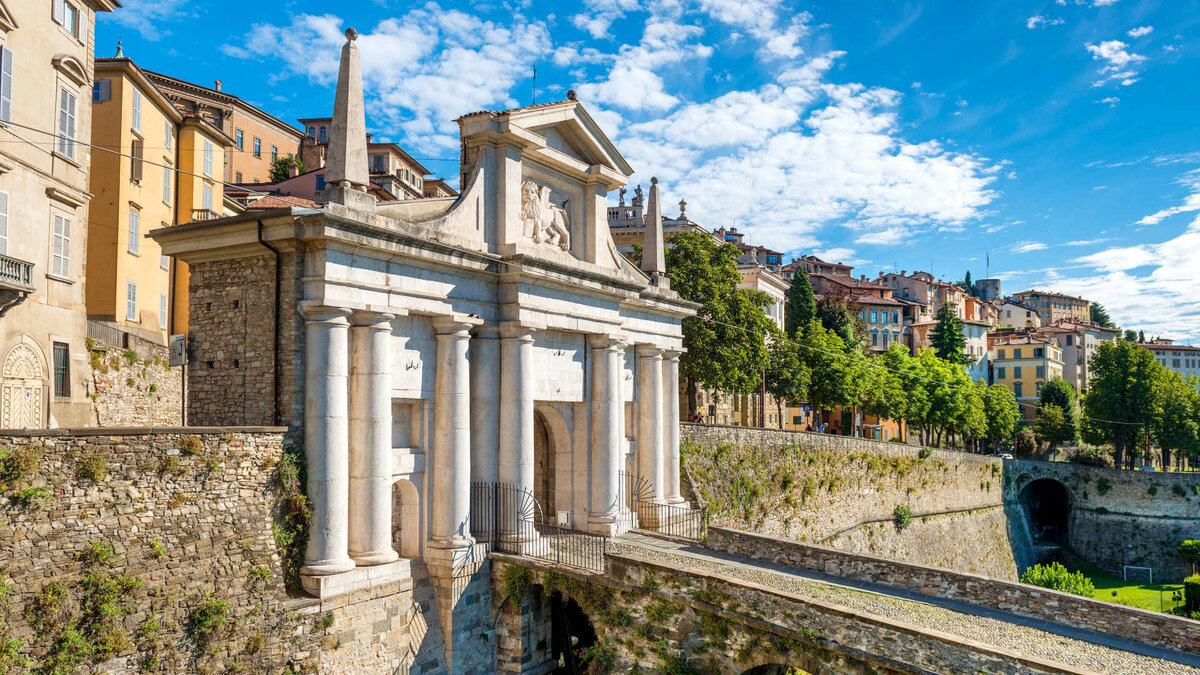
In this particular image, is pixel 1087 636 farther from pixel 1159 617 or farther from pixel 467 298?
pixel 467 298

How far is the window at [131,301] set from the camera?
28.3 m

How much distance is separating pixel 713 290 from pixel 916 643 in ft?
96.7

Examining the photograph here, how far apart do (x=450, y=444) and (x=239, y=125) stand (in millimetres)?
48732

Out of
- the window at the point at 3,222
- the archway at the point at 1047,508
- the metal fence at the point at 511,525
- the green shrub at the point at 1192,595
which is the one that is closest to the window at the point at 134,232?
the window at the point at 3,222

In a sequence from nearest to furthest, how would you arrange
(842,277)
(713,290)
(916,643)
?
(916,643) → (713,290) → (842,277)

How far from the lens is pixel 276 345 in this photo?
635 inches

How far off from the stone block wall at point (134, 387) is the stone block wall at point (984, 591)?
16023 millimetres

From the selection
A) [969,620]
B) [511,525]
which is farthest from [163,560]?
[969,620]

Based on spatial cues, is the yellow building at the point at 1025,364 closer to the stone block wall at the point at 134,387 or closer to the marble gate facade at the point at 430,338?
the marble gate facade at the point at 430,338

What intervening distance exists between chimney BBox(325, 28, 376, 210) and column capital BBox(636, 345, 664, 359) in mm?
11035

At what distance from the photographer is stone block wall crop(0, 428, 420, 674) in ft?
38.8

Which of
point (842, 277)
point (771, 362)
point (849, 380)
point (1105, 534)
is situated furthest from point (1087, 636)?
point (842, 277)

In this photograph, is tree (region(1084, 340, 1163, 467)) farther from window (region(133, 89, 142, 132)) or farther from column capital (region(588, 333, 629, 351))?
window (region(133, 89, 142, 132))

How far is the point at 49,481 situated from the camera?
39.9ft
